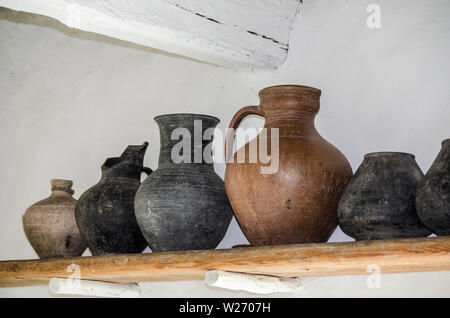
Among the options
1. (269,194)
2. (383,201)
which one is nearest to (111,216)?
(269,194)

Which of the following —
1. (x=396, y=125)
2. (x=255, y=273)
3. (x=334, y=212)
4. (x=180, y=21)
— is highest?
(x=180, y=21)

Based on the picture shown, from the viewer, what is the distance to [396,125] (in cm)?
136

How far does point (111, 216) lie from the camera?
151 centimetres

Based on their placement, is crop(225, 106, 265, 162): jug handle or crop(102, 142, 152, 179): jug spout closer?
crop(225, 106, 265, 162): jug handle

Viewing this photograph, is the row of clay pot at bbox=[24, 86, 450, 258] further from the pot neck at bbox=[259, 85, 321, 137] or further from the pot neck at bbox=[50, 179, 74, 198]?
the pot neck at bbox=[50, 179, 74, 198]

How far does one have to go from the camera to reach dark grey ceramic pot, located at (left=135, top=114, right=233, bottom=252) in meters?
1.39

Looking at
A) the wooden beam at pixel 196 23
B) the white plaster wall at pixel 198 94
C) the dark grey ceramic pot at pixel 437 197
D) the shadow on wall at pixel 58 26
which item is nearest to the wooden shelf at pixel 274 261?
the dark grey ceramic pot at pixel 437 197

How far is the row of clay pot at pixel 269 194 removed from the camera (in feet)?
3.71

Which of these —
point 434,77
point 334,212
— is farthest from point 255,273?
point 434,77

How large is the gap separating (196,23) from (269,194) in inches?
17.3

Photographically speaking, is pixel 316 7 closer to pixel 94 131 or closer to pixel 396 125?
pixel 396 125

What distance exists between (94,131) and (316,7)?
79cm

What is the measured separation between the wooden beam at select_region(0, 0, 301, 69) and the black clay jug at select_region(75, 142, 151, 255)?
1.13ft

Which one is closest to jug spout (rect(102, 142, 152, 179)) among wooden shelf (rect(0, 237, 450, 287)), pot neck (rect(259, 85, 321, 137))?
wooden shelf (rect(0, 237, 450, 287))
